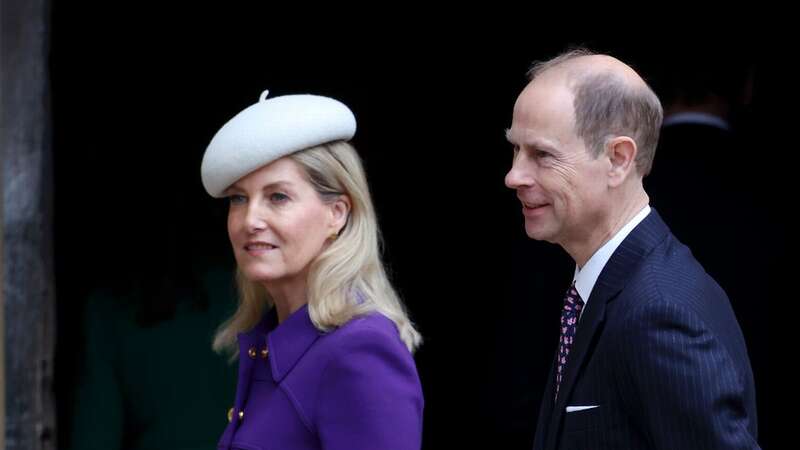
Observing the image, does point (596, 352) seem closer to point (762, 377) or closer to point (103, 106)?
point (762, 377)

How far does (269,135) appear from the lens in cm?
265

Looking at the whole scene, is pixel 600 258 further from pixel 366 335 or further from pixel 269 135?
pixel 269 135

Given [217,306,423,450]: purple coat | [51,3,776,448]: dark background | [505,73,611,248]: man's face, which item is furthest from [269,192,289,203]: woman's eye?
[51,3,776,448]: dark background

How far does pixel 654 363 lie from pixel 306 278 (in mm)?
936

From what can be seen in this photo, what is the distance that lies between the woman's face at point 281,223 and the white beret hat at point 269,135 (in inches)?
1.6

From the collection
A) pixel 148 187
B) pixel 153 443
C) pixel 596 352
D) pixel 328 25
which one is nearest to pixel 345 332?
pixel 596 352

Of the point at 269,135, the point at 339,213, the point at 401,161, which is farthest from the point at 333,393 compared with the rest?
the point at 401,161

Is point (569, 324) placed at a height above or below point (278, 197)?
below

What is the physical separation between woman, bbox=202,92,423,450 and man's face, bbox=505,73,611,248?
1.54 ft

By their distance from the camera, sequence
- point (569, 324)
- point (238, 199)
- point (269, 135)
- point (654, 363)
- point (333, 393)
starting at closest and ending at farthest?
1. point (654, 363)
2. point (569, 324)
3. point (333, 393)
4. point (269, 135)
5. point (238, 199)

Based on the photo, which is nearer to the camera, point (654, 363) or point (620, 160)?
point (654, 363)

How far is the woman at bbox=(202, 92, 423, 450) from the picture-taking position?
98.6 inches

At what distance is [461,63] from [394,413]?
265 cm

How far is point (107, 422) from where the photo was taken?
393 cm
